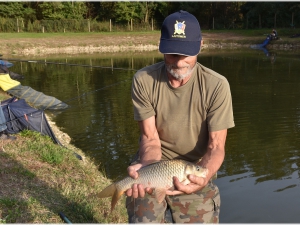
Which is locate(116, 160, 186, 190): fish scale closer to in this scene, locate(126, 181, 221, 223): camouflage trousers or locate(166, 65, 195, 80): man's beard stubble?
locate(126, 181, 221, 223): camouflage trousers

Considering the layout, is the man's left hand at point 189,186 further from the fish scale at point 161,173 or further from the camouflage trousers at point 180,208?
the camouflage trousers at point 180,208

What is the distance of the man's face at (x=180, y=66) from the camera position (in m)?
2.72

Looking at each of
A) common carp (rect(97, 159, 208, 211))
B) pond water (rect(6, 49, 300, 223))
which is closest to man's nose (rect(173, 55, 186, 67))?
common carp (rect(97, 159, 208, 211))

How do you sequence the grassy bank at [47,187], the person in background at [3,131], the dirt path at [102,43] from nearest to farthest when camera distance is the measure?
the grassy bank at [47,187]
the person in background at [3,131]
the dirt path at [102,43]

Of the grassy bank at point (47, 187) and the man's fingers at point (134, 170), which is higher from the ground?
the man's fingers at point (134, 170)

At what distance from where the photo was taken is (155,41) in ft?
112

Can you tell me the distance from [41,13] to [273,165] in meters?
42.1

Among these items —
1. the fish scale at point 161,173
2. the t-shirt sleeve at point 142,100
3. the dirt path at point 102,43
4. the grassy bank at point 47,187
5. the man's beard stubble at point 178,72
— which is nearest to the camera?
the fish scale at point 161,173

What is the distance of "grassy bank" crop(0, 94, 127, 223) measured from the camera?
12.4ft

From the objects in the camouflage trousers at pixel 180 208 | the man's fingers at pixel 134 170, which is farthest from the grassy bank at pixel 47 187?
the man's fingers at pixel 134 170

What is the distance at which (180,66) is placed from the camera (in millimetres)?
2719

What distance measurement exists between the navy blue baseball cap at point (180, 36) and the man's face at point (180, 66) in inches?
2.1

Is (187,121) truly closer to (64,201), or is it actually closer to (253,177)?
(64,201)

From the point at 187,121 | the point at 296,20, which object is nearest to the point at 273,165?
the point at 187,121
